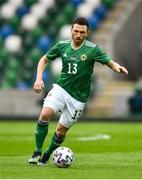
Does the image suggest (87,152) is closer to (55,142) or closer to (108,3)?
(55,142)

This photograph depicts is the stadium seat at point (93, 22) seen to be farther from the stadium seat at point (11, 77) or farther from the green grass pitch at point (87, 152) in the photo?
the green grass pitch at point (87, 152)

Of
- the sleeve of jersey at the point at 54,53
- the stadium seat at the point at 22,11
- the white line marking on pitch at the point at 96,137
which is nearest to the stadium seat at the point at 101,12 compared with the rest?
the stadium seat at the point at 22,11

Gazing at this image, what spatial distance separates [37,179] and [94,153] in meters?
4.41

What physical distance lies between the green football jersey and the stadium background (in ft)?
47.4

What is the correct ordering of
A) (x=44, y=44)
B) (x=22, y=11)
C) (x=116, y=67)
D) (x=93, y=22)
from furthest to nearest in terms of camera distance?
(x=22, y=11) → (x=93, y=22) → (x=44, y=44) → (x=116, y=67)

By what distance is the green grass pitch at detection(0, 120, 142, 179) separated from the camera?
10.3 m

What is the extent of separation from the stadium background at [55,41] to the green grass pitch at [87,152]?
10.5 ft

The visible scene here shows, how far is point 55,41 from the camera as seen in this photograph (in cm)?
2861

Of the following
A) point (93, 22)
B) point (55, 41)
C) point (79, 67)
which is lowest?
point (55, 41)

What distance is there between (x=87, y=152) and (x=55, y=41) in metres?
14.6

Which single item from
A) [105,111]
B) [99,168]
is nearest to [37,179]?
[99,168]

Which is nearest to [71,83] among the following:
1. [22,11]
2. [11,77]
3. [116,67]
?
[116,67]

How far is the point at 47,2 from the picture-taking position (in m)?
29.9

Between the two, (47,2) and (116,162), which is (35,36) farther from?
(116,162)
